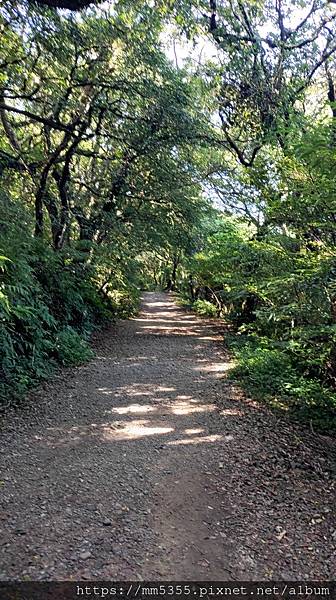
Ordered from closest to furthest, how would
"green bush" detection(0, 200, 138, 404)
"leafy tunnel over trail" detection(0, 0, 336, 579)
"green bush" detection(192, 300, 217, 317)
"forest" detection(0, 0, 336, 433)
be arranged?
"leafy tunnel over trail" detection(0, 0, 336, 579) → "forest" detection(0, 0, 336, 433) → "green bush" detection(0, 200, 138, 404) → "green bush" detection(192, 300, 217, 317)

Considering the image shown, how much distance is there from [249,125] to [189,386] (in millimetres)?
7447

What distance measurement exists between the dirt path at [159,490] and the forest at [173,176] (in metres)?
0.91

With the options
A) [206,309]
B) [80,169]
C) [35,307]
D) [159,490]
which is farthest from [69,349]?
[206,309]

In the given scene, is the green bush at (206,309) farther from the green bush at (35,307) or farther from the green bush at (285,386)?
the green bush at (285,386)

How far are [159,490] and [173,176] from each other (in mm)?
9379

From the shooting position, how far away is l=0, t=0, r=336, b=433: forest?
5.13m

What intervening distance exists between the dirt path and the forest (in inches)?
35.9

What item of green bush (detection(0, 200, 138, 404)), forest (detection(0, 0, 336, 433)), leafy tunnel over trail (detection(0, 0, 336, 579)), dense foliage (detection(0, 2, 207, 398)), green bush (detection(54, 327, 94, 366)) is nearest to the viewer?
leafy tunnel over trail (detection(0, 0, 336, 579))

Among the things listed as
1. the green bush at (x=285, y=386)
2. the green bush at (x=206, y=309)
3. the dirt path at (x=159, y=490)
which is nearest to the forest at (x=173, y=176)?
→ the green bush at (x=285, y=386)

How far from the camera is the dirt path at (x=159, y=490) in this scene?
8.90ft

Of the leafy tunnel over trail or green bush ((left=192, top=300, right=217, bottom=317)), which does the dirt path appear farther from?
green bush ((left=192, top=300, right=217, bottom=317))

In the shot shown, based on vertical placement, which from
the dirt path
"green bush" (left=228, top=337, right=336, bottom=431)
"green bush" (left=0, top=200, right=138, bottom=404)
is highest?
"green bush" (left=0, top=200, right=138, bottom=404)

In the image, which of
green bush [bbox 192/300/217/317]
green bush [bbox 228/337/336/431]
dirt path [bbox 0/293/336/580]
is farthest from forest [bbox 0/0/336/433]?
green bush [bbox 192/300/217/317]

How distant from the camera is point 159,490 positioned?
3.60m
